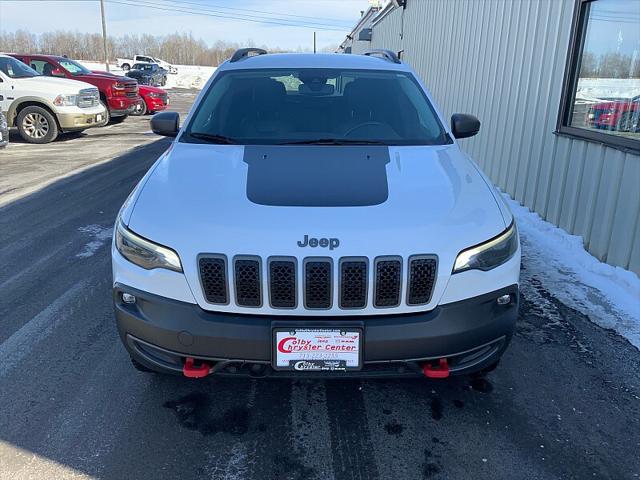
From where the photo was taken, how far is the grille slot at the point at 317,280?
2.21 m

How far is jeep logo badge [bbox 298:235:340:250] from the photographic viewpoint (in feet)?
7.31

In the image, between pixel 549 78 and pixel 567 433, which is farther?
pixel 549 78

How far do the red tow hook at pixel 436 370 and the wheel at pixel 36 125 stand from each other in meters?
12.1

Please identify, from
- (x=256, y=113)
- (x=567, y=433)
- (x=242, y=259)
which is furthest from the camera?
(x=256, y=113)

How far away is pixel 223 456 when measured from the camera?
2393mm

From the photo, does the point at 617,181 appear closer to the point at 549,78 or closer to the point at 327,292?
the point at 549,78

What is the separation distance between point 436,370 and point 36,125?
12.3m

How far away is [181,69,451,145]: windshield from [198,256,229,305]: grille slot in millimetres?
1257

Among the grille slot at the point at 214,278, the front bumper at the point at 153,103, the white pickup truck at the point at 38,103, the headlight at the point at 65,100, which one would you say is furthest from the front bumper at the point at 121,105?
the grille slot at the point at 214,278

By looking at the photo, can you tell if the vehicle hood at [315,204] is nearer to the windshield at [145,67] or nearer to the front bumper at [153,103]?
the front bumper at [153,103]

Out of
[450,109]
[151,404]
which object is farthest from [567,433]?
[450,109]

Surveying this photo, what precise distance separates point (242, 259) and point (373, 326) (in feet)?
2.02

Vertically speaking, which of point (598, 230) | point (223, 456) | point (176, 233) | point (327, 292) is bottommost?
point (223, 456)

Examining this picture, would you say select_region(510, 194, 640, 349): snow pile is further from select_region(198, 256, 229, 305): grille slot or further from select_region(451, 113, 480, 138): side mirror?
select_region(198, 256, 229, 305): grille slot
